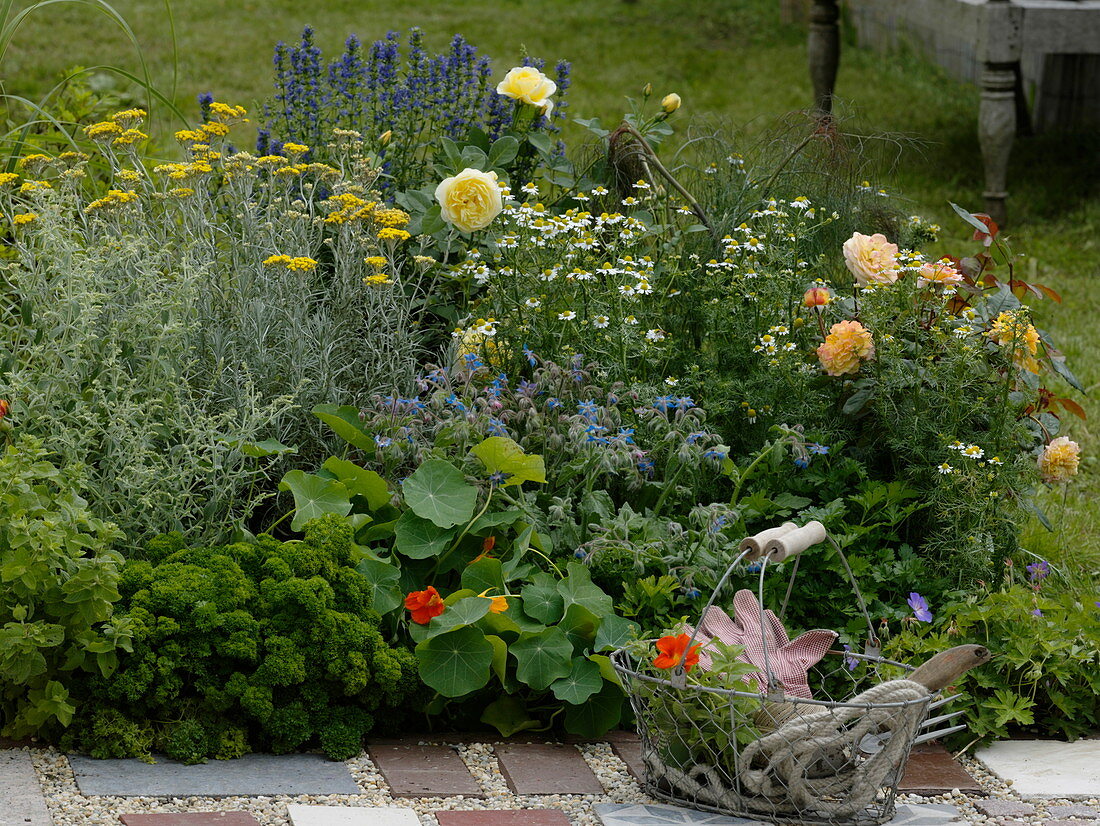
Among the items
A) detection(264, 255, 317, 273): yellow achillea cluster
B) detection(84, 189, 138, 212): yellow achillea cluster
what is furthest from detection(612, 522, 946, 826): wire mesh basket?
detection(84, 189, 138, 212): yellow achillea cluster

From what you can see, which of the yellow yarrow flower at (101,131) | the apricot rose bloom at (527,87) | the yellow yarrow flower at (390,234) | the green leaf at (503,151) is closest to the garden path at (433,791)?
the yellow yarrow flower at (390,234)

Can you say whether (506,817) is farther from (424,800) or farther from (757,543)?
(757,543)

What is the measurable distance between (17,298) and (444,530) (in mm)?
1661

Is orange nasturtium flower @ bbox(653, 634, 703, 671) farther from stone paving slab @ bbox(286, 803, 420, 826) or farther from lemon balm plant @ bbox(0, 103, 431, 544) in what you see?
lemon balm plant @ bbox(0, 103, 431, 544)

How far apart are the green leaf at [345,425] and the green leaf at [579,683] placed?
29.3 inches

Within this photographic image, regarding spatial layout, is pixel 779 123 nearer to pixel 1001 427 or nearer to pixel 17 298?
pixel 1001 427

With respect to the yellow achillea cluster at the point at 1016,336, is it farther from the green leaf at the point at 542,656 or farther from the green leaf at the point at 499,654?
the green leaf at the point at 499,654

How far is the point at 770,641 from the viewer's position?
265 cm

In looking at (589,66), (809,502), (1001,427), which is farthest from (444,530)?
(589,66)

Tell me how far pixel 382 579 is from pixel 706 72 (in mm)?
8222

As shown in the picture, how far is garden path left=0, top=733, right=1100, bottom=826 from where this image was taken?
2221mm

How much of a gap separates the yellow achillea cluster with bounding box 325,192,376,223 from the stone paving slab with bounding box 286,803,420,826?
1518mm

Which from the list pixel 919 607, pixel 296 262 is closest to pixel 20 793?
pixel 296 262

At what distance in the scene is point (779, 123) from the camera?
13.2 feet
